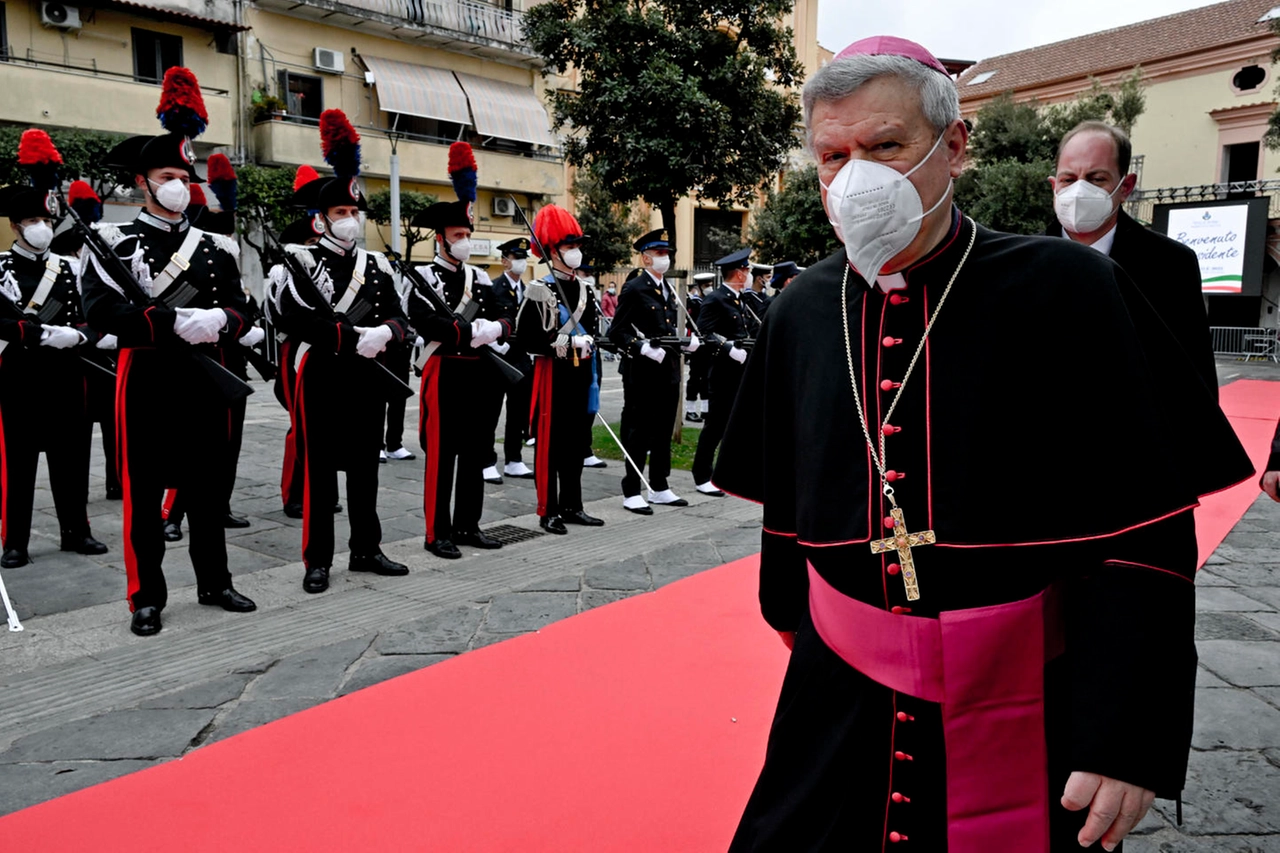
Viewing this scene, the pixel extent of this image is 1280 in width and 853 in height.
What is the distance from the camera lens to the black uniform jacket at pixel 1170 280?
9.53 feet

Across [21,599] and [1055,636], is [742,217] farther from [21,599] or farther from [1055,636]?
[1055,636]

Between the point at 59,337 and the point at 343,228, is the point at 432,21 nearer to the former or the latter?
the point at 59,337

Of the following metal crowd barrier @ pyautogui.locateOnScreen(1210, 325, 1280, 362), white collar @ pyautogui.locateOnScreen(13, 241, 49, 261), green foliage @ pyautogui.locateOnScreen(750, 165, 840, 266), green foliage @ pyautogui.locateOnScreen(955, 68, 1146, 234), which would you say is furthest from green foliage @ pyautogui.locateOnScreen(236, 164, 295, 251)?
metal crowd barrier @ pyautogui.locateOnScreen(1210, 325, 1280, 362)

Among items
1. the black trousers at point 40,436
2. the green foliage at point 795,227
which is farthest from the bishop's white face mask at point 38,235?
the green foliage at point 795,227

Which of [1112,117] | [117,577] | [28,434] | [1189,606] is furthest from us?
[1112,117]

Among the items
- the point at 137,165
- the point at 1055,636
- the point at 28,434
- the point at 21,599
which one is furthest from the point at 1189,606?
the point at 28,434

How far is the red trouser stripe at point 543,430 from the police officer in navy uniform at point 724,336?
176cm

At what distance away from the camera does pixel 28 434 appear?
5.55m

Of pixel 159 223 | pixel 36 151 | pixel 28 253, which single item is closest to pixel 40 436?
pixel 28 253

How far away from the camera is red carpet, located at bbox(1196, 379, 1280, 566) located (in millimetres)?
6227

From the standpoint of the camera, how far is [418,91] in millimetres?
23625

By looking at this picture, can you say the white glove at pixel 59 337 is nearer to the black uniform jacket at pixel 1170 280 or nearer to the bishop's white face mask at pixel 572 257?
the bishop's white face mask at pixel 572 257

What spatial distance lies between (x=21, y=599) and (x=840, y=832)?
472cm

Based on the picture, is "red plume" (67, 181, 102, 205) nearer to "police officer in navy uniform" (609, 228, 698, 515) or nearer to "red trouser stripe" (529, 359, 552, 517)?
"red trouser stripe" (529, 359, 552, 517)
